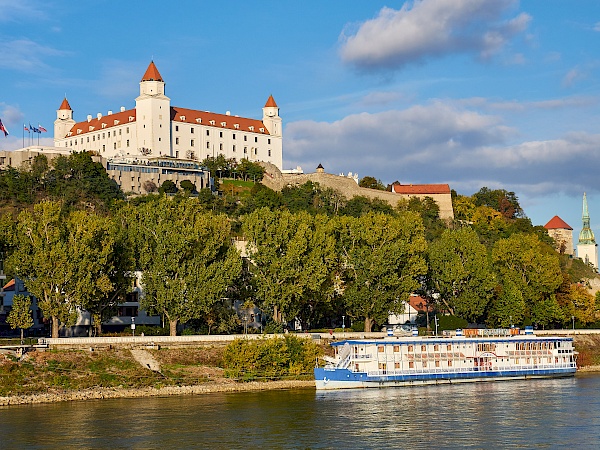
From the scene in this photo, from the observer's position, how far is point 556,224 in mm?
157250

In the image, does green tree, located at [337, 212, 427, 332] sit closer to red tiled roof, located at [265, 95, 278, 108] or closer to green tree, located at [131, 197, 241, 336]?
green tree, located at [131, 197, 241, 336]

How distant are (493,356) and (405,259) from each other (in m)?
14.3

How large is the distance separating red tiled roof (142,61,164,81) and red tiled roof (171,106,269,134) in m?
5.60

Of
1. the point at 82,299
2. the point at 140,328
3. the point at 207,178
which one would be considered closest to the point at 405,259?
the point at 140,328

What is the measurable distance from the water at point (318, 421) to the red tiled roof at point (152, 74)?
89.3m

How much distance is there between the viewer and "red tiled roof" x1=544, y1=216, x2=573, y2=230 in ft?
514

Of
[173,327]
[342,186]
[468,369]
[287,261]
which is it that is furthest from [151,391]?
[342,186]

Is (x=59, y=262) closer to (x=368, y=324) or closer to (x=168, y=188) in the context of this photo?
(x=368, y=324)

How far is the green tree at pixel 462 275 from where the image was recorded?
280 ft

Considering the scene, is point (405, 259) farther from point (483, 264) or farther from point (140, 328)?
point (140, 328)

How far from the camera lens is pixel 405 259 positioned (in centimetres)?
8119

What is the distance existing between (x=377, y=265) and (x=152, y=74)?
7322 cm

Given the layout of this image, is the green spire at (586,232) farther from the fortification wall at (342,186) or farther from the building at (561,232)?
the fortification wall at (342,186)

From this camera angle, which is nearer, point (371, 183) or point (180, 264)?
point (180, 264)
